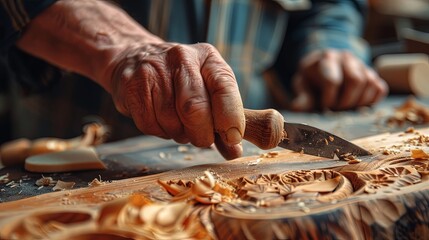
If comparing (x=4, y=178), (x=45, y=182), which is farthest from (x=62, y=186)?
(x=4, y=178)

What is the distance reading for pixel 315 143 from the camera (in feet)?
3.72

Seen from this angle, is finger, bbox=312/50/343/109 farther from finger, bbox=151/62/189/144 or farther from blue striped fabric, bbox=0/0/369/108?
finger, bbox=151/62/189/144

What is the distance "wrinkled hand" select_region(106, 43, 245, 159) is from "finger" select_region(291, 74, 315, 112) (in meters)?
1.02

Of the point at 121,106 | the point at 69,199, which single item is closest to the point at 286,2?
the point at 121,106

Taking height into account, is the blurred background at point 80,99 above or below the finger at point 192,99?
below

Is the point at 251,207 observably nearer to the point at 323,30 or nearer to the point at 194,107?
the point at 194,107

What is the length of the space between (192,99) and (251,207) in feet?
1.03

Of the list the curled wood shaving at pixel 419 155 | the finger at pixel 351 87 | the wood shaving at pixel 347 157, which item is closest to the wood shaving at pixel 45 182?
the wood shaving at pixel 347 157

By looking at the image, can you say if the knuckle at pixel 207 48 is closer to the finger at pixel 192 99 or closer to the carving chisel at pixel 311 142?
the finger at pixel 192 99

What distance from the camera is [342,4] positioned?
8.80 feet

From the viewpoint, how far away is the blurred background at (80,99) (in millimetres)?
2285

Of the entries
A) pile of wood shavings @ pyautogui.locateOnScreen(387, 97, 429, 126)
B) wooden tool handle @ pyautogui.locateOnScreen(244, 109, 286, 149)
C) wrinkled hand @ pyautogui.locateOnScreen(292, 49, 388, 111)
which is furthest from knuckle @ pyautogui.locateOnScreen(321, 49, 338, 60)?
wooden tool handle @ pyautogui.locateOnScreen(244, 109, 286, 149)

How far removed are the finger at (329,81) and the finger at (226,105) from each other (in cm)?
115

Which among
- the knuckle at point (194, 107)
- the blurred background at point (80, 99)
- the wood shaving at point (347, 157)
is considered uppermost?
the knuckle at point (194, 107)
